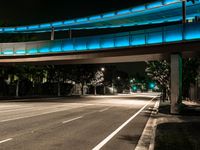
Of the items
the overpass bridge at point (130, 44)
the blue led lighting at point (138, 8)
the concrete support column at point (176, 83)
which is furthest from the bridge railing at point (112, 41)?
the blue led lighting at point (138, 8)

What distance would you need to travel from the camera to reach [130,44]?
101 ft

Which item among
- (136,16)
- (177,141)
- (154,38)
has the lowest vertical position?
(177,141)

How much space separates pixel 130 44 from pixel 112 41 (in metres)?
2.89

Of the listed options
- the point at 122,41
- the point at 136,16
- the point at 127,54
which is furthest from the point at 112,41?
the point at 136,16

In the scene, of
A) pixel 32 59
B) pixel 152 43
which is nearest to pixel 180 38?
pixel 152 43

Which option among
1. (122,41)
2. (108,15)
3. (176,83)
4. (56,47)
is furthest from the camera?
(108,15)

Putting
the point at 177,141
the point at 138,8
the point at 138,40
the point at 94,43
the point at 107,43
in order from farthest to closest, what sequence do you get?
the point at 138,8 → the point at 94,43 → the point at 107,43 → the point at 138,40 → the point at 177,141

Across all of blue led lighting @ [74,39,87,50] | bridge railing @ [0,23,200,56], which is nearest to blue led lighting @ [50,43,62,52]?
bridge railing @ [0,23,200,56]

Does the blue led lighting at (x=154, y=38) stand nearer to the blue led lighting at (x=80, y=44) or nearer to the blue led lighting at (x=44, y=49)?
the blue led lighting at (x=80, y=44)

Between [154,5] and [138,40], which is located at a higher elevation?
[154,5]

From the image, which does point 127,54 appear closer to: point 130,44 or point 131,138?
point 130,44

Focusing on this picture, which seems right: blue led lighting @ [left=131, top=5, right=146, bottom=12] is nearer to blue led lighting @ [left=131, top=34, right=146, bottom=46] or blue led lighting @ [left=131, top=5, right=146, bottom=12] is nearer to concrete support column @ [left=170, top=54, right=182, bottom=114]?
blue led lighting @ [left=131, top=34, right=146, bottom=46]

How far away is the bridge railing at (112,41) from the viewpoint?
85.0 feet

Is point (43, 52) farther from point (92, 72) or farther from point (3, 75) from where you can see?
point (92, 72)
